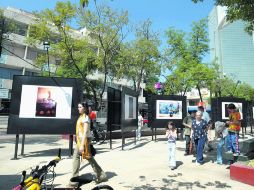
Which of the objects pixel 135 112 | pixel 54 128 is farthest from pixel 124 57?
pixel 54 128

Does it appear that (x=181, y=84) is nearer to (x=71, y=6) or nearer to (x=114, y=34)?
(x=114, y=34)

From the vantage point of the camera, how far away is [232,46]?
87625mm

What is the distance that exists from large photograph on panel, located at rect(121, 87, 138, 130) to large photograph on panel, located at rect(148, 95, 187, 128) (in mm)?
2462

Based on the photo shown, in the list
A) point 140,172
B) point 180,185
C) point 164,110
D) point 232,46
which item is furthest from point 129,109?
point 232,46

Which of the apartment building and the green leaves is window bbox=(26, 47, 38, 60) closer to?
the apartment building

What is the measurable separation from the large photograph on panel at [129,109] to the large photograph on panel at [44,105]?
257cm

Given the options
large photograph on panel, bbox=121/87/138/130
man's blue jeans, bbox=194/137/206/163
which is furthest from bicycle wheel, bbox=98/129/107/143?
man's blue jeans, bbox=194/137/206/163

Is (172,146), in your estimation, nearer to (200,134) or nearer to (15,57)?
(200,134)

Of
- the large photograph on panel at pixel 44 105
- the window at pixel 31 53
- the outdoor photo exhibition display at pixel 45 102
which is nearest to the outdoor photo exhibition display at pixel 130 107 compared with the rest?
the large photograph on panel at pixel 44 105

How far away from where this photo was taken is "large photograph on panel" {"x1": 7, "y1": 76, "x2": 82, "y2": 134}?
970 centimetres

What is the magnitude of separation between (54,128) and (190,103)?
86.0 meters

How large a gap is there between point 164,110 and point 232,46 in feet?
260

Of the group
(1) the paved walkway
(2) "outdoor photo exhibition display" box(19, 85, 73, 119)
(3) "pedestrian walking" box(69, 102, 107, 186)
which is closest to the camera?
(3) "pedestrian walking" box(69, 102, 107, 186)

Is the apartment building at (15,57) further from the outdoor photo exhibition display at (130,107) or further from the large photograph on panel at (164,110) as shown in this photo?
the outdoor photo exhibition display at (130,107)
